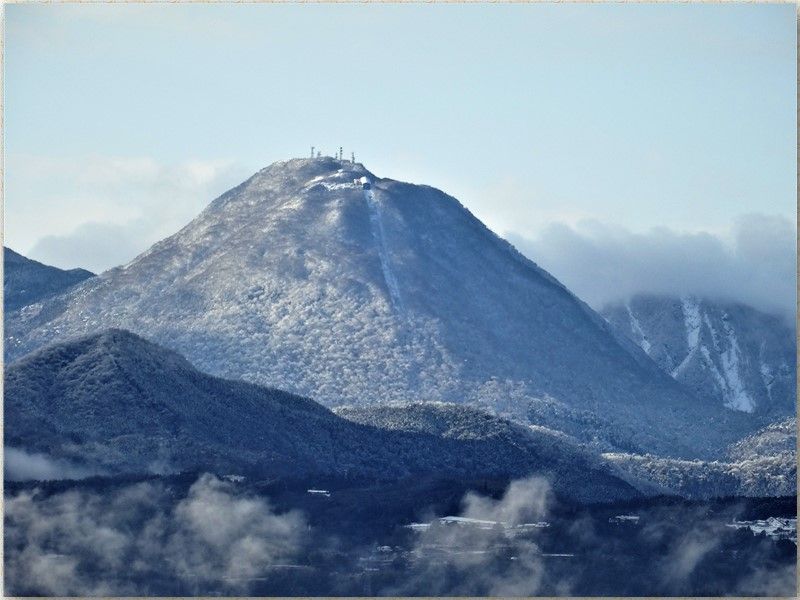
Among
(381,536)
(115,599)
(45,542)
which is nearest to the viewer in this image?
(115,599)

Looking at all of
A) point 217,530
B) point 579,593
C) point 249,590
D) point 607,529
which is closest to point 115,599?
point 249,590

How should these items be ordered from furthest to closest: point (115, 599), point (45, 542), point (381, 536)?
point (381, 536) < point (45, 542) < point (115, 599)

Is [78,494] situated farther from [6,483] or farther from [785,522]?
[785,522]

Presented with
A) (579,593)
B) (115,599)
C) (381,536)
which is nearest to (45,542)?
(115,599)

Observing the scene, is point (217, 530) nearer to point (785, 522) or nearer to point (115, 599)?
point (115, 599)

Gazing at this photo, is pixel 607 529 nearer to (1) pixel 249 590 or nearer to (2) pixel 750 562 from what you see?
(2) pixel 750 562

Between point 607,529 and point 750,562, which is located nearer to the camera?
point 750,562

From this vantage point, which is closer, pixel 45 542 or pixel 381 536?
pixel 45 542
